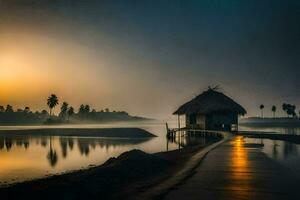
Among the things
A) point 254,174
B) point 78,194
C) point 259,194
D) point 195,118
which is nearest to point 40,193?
point 78,194

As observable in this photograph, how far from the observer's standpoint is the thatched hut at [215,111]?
5447 cm

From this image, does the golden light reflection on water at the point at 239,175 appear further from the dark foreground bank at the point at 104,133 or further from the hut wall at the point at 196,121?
the dark foreground bank at the point at 104,133

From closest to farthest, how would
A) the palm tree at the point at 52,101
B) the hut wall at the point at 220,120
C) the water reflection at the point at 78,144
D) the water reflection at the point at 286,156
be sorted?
the water reflection at the point at 286,156
the water reflection at the point at 78,144
the hut wall at the point at 220,120
the palm tree at the point at 52,101

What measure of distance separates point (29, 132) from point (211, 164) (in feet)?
256

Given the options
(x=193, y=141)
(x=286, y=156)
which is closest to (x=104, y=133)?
(x=193, y=141)

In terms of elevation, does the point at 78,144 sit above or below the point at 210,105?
below

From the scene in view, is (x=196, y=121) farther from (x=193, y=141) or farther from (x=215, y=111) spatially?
(x=193, y=141)

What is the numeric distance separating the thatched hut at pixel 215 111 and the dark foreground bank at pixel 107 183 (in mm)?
36540

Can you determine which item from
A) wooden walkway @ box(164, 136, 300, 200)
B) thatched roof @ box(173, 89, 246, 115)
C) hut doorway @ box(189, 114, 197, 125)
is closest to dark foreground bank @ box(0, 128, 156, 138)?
hut doorway @ box(189, 114, 197, 125)

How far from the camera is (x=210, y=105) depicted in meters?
54.9

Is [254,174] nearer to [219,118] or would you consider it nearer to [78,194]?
[78,194]

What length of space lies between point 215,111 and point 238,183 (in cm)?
4376

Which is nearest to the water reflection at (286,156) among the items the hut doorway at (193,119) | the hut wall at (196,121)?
the hut wall at (196,121)

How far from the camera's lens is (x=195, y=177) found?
12695mm
